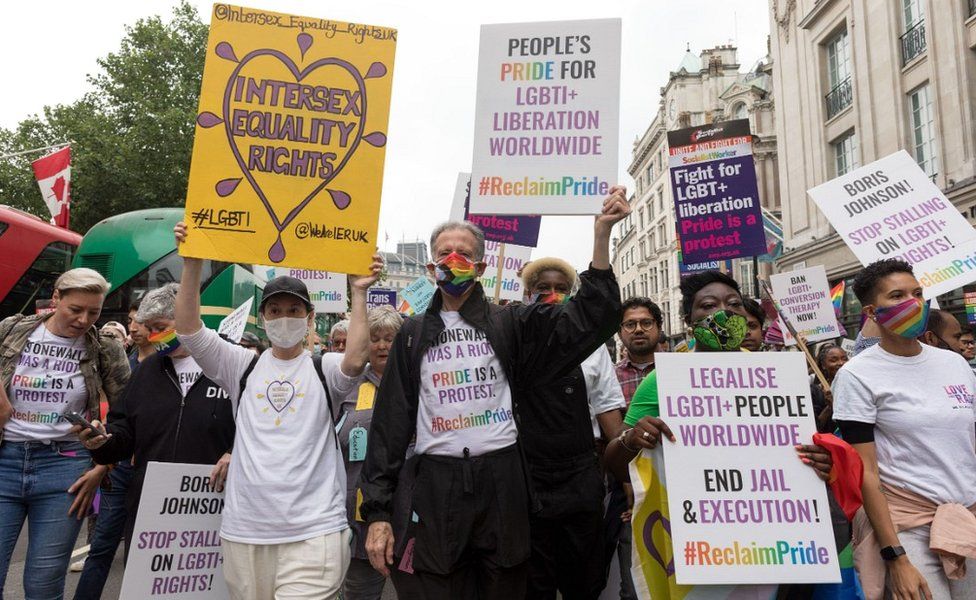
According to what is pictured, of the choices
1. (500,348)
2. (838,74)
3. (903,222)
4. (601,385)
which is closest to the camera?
(500,348)

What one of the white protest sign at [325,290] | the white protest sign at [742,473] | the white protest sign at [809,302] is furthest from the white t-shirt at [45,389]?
the white protest sign at [809,302]

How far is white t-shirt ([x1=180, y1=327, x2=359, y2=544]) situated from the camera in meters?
2.73

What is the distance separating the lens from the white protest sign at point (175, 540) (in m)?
3.22

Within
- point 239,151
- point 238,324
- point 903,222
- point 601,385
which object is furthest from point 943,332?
point 238,324

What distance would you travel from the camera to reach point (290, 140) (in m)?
3.33

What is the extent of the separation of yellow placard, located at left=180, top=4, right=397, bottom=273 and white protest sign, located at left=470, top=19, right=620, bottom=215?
2.01 ft

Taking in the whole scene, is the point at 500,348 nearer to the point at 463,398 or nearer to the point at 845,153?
the point at 463,398

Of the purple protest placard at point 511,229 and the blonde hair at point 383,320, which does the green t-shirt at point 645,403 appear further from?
the purple protest placard at point 511,229

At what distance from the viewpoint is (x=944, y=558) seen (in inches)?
101

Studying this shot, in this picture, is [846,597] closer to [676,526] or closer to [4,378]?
[676,526]

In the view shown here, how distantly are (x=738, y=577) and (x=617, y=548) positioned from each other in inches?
65.5

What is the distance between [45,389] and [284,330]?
165 cm

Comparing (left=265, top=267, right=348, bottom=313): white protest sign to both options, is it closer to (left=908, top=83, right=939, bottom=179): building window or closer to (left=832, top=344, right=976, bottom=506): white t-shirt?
(left=832, top=344, right=976, bottom=506): white t-shirt

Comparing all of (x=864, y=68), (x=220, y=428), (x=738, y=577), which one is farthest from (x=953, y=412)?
(x=864, y=68)
